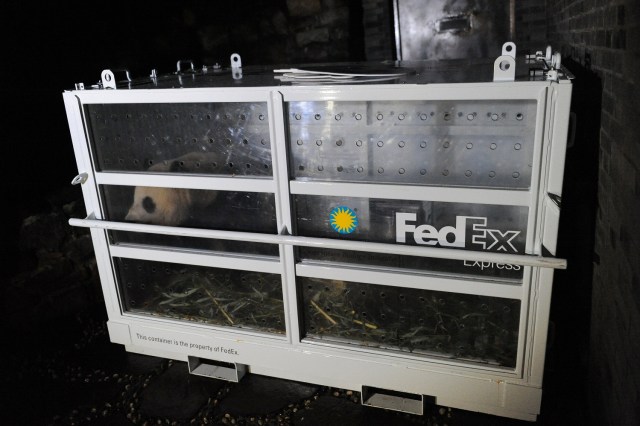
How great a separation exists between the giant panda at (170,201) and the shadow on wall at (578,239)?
172cm

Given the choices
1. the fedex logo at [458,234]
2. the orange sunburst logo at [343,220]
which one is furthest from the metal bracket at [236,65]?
the fedex logo at [458,234]

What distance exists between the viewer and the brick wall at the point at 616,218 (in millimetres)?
1548

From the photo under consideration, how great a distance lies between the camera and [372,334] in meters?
2.38

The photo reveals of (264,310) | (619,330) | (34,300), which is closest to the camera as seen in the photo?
(619,330)

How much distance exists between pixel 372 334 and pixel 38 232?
237 cm

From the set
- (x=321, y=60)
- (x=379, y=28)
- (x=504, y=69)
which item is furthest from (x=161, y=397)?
(x=379, y=28)

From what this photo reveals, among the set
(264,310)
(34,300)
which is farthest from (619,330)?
(34,300)

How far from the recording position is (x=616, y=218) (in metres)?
1.80

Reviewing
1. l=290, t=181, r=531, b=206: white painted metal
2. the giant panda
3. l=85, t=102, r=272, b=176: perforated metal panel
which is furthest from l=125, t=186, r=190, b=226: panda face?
l=290, t=181, r=531, b=206: white painted metal

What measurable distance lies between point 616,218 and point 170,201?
1924mm

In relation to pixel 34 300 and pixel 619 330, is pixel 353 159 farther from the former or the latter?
Result: pixel 34 300

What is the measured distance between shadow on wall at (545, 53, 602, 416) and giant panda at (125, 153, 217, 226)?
172 centimetres

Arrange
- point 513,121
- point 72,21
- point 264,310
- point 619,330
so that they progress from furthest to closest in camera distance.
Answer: point 72,21 → point 264,310 → point 513,121 → point 619,330

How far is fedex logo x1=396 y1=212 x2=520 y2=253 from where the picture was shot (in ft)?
6.75
